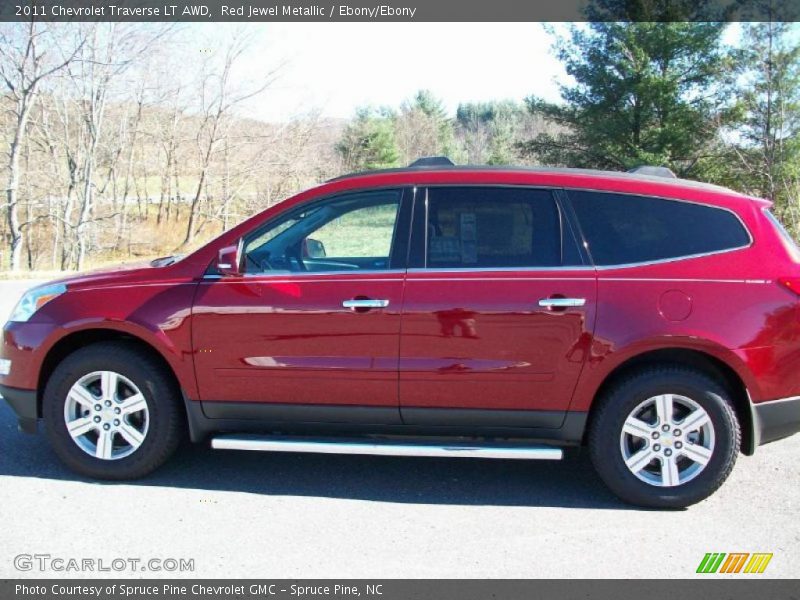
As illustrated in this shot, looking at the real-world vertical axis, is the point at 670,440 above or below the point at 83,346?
Answer: below

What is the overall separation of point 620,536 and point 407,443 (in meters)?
1.23

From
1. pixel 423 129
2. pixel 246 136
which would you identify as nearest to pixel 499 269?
pixel 246 136

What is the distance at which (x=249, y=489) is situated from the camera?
4289mm

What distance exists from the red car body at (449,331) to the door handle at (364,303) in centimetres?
4

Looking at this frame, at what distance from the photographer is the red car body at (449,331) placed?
393cm

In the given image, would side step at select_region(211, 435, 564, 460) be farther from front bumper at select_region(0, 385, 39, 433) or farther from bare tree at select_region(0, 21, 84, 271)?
bare tree at select_region(0, 21, 84, 271)

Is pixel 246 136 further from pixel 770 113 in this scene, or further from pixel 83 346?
pixel 83 346

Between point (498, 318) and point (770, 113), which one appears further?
point (770, 113)

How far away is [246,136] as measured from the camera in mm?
34344

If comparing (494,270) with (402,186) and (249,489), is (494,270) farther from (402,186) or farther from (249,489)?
(249,489)

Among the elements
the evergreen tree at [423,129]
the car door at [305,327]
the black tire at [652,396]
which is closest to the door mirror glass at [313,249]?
the car door at [305,327]

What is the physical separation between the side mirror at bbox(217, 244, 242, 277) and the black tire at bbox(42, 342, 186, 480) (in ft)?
2.32

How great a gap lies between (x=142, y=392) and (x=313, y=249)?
1345mm

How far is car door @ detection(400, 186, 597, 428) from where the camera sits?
3.98 metres
